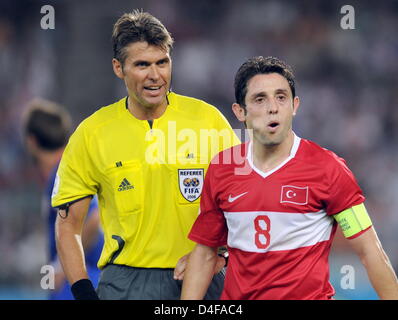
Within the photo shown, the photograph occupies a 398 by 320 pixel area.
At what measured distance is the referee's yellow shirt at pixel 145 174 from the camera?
4328 millimetres

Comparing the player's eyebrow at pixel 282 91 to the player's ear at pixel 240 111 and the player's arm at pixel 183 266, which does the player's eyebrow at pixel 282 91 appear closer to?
→ the player's ear at pixel 240 111

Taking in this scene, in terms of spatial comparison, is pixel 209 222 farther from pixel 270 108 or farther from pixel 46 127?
pixel 46 127

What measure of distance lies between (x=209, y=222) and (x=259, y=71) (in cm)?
76

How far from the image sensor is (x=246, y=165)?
392 centimetres

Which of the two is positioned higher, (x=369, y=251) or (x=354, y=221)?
(x=354, y=221)

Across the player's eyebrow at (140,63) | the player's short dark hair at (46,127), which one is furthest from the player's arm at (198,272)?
the player's short dark hair at (46,127)

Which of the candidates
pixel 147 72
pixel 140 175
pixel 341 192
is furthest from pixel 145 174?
pixel 341 192

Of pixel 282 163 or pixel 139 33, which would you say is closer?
pixel 282 163

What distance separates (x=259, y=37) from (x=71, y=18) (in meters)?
2.95

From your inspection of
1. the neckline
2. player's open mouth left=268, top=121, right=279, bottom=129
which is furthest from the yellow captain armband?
player's open mouth left=268, top=121, right=279, bottom=129

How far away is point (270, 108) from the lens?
376 cm

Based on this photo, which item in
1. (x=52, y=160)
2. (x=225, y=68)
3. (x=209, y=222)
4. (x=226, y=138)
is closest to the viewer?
(x=209, y=222)

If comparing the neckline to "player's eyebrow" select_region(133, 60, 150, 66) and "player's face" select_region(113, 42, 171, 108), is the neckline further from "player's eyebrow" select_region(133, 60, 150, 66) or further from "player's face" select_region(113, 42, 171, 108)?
"player's eyebrow" select_region(133, 60, 150, 66)
